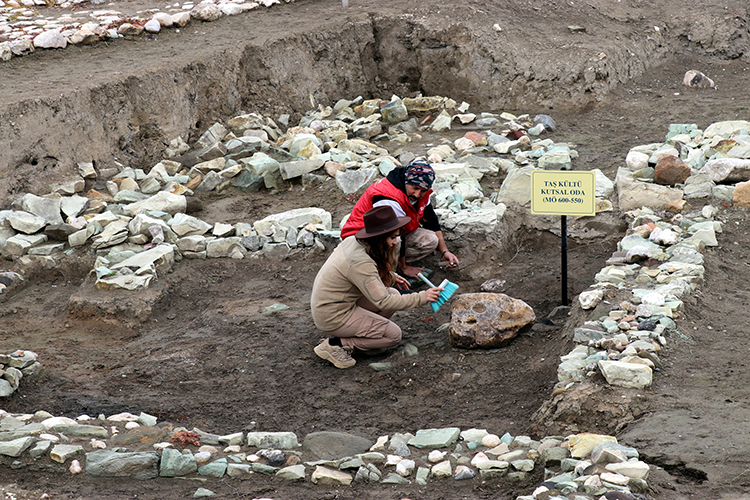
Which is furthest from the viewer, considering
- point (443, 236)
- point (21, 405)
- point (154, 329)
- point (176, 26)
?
point (176, 26)

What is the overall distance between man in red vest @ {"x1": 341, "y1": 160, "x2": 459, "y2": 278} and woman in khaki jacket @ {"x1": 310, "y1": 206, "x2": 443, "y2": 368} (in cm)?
39

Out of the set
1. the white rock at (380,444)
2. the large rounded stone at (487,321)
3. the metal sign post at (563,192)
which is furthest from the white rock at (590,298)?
the white rock at (380,444)

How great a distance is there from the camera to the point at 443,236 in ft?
21.1

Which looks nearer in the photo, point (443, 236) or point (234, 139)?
Answer: point (443, 236)

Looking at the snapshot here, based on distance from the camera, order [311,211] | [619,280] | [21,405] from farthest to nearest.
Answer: [311,211] < [619,280] < [21,405]

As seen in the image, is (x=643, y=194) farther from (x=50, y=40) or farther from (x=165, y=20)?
(x=50, y=40)

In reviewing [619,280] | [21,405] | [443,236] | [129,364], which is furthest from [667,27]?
[21,405]

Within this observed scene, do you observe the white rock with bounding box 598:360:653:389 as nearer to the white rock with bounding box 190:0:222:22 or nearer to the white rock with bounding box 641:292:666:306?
the white rock with bounding box 641:292:666:306

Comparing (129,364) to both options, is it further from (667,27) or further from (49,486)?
(667,27)

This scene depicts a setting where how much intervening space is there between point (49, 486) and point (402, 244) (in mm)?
3379

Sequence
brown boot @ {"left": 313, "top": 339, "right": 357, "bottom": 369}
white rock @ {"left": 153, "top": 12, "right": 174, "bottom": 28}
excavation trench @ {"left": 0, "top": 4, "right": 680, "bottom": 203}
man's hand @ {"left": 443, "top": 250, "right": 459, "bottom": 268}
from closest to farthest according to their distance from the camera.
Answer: brown boot @ {"left": 313, "top": 339, "right": 357, "bottom": 369} < man's hand @ {"left": 443, "top": 250, "right": 459, "bottom": 268} < excavation trench @ {"left": 0, "top": 4, "right": 680, "bottom": 203} < white rock @ {"left": 153, "top": 12, "right": 174, "bottom": 28}

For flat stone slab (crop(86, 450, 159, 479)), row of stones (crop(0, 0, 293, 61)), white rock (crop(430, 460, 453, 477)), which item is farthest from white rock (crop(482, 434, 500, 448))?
row of stones (crop(0, 0, 293, 61))

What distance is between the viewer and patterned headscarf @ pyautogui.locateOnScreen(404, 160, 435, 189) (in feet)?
17.0

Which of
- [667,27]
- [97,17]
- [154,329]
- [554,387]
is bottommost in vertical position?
[154,329]
